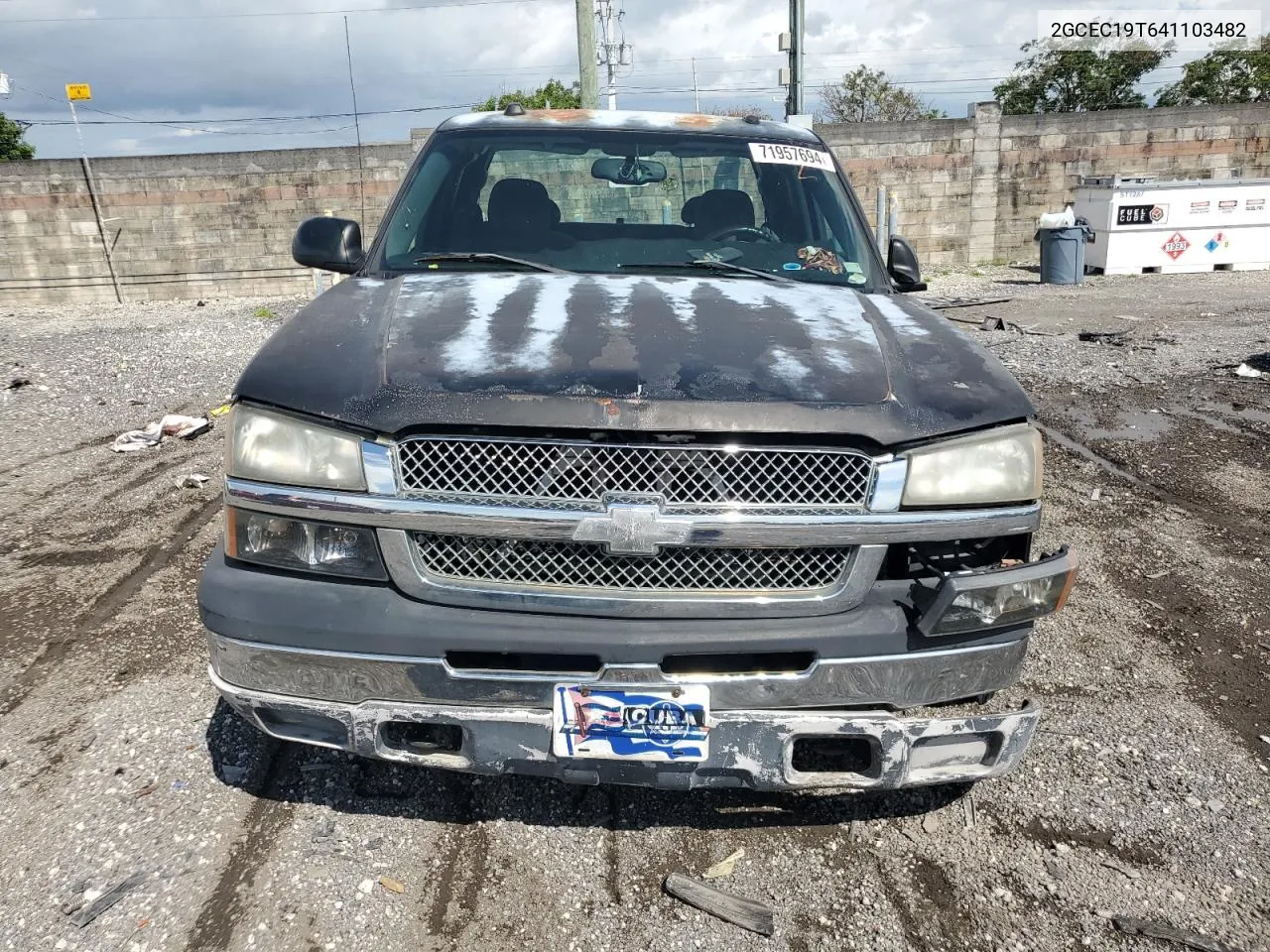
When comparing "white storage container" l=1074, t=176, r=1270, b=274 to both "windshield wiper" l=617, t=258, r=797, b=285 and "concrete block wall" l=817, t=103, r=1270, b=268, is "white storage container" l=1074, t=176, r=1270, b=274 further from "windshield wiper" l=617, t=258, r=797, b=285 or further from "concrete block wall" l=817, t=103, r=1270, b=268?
"windshield wiper" l=617, t=258, r=797, b=285

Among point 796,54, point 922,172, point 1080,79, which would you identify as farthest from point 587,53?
point 1080,79

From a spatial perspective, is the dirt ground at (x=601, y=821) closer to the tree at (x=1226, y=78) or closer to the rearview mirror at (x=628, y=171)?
the rearview mirror at (x=628, y=171)

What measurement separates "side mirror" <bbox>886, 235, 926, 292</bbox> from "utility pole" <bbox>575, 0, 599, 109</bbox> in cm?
1357

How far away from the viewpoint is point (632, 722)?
2.06 meters

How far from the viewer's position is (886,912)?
7.54ft

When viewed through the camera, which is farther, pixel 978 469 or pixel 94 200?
pixel 94 200

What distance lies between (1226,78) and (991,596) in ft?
165

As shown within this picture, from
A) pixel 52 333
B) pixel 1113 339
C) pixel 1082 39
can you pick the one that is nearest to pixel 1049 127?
pixel 1113 339

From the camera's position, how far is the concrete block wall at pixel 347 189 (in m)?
18.5

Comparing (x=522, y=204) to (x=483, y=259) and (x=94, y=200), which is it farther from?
(x=94, y=200)

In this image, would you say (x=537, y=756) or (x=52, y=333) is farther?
(x=52, y=333)

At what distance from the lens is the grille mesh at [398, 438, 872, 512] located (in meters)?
2.05

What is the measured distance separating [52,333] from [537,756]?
14.2m

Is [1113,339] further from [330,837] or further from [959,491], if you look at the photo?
[330,837]
